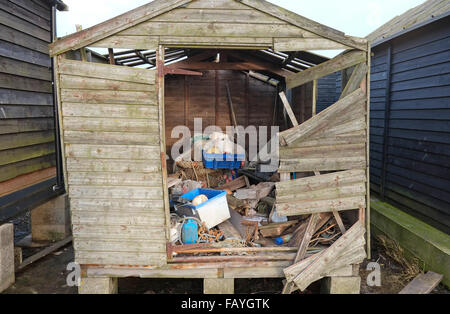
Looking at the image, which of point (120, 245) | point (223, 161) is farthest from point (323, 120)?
point (223, 161)

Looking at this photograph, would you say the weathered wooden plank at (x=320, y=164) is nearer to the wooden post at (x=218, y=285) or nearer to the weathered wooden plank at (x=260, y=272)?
the weathered wooden plank at (x=260, y=272)

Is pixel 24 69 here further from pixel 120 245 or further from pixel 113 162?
pixel 120 245

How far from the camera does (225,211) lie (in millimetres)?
5887

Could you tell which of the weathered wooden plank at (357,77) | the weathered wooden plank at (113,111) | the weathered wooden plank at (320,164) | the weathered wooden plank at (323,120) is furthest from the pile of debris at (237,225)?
the weathered wooden plank at (357,77)

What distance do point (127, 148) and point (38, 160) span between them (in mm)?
3231

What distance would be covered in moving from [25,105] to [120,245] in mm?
3468

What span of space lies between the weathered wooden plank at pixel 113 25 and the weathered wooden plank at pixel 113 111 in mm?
785

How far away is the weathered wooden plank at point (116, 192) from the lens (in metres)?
4.54

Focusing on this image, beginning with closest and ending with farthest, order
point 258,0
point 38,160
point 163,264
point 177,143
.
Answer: point 258,0 → point 163,264 → point 38,160 → point 177,143

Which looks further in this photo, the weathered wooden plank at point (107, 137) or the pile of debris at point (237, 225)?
the pile of debris at point (237, 225)

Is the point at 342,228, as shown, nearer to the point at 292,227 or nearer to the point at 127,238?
the point at 292,227

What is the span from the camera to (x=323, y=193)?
4766 mm

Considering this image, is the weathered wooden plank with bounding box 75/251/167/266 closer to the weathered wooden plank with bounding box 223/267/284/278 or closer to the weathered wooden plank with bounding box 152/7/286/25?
the weathered wooden plank with bounding box 223/267/284/278
